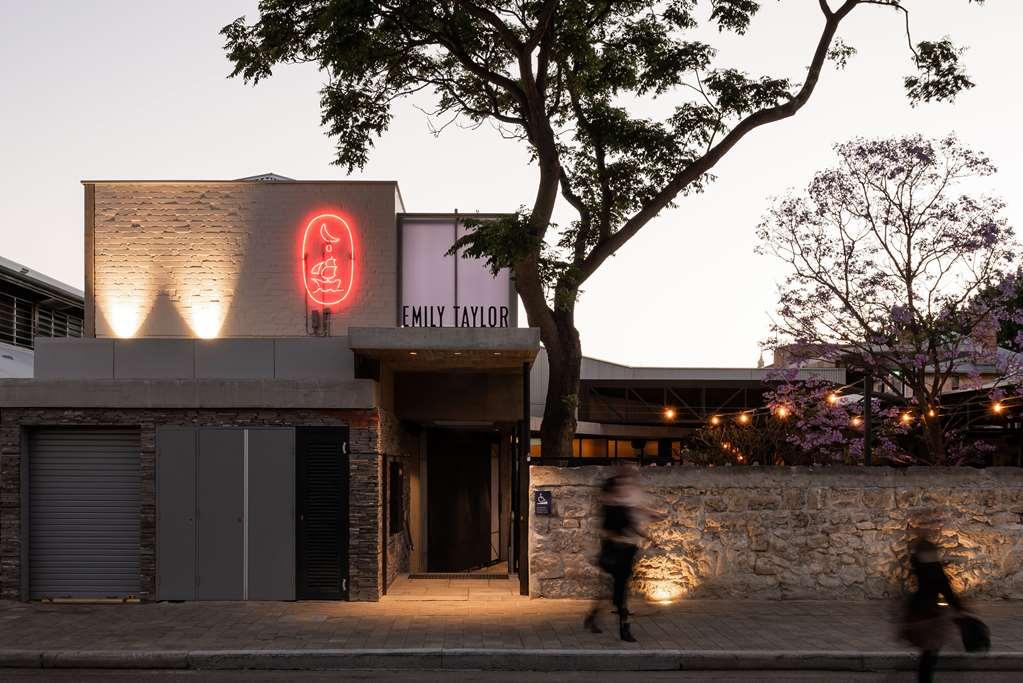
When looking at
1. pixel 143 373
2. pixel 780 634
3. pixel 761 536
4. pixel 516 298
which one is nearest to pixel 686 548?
pixel 761 536

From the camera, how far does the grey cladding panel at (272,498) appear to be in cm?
1440

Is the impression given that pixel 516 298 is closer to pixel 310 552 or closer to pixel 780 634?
pixel 310 552

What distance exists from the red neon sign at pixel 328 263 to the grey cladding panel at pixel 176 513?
2.77m

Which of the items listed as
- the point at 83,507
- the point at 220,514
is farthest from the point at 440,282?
the point at 83,507

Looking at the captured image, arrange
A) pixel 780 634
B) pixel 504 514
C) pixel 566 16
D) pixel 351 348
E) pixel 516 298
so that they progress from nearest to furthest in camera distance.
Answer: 1. pixel 780 634
2. pixel 351 348
3. pixel 566 16
4. pixel 516 298
5. pixel 504 514

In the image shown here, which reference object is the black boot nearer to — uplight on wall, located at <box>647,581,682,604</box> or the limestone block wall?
uplight on wall, located at <box>647,581,682,604</box>

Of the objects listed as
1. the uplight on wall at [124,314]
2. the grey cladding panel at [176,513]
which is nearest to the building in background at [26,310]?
the uplight on wall at [124,314]

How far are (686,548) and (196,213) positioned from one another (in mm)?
8152

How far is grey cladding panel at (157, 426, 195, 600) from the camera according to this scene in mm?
14281

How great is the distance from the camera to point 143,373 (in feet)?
47.9

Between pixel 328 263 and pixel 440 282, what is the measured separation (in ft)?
5.38

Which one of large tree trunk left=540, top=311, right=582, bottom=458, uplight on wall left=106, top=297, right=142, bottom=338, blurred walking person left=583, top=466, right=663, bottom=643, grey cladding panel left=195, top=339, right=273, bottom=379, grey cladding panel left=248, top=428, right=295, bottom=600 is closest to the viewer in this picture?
blurred walking person left=583, top=466, right=663, bottom=643

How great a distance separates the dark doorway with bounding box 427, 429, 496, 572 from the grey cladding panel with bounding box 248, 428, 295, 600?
7.16 metres

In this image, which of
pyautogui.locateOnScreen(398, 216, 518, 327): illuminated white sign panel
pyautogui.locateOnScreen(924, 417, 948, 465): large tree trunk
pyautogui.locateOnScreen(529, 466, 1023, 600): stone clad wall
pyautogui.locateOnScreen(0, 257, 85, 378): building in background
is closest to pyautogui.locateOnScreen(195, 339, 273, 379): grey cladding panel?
pyautogui.locateOnScreen(398, 216, 518, 327): illuminated white sign panel
